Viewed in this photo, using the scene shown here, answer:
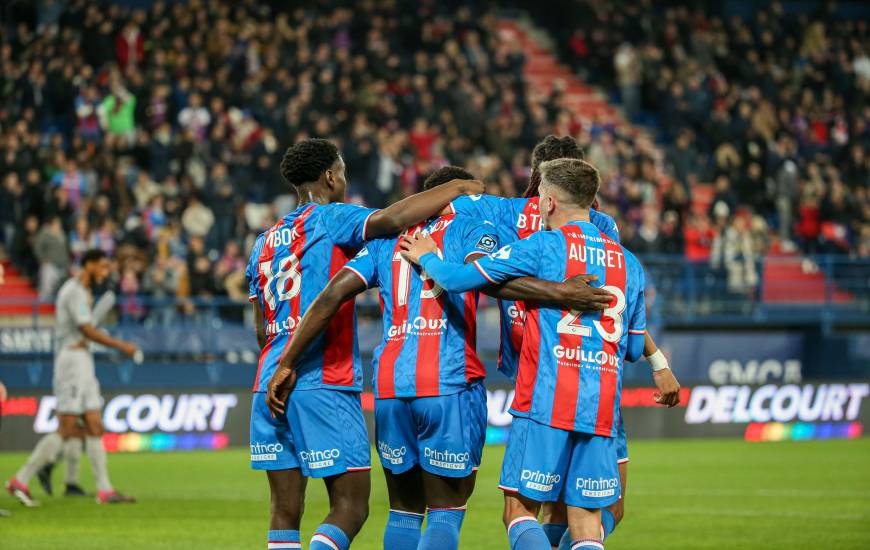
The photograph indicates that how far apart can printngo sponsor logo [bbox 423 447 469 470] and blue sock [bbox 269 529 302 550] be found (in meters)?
0.76

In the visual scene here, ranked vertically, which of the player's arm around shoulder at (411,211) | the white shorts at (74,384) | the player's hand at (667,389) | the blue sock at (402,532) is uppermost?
the player's arm around shoulder at (411,211)

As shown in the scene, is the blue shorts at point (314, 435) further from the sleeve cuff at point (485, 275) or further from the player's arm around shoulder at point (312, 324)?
the sleeve cuff at point (485, 275)

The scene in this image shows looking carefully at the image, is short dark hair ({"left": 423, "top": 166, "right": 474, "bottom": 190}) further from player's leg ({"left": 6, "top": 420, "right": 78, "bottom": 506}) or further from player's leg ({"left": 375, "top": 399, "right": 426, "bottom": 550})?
player's leg ({"left": 6, "top": 420, "right": 78, "bottom": 506})

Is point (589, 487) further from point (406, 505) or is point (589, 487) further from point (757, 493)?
point (757, 493)

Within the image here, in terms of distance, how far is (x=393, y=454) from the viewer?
6.76 metres

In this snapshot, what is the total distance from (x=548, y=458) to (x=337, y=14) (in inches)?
895

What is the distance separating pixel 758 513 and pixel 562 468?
6140 mm

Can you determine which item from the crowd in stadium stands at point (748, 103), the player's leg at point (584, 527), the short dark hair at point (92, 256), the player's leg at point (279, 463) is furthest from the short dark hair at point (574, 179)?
the crowd in stadium stands at point (748, 103)

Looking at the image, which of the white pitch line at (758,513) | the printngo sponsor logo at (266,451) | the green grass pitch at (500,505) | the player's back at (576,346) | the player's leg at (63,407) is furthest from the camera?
the player's leg at (63,407)

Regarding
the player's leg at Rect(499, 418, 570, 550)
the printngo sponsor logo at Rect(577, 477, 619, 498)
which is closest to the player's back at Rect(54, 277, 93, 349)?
the player's leg at Rect(499, 418, 570, 550)

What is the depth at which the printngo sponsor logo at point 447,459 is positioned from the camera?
→ 659 cm

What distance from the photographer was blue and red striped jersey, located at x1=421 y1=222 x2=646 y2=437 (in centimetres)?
626

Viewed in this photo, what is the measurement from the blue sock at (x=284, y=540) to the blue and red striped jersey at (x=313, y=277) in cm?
70

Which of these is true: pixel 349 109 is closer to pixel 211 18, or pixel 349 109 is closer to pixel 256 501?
pixel 211 18
